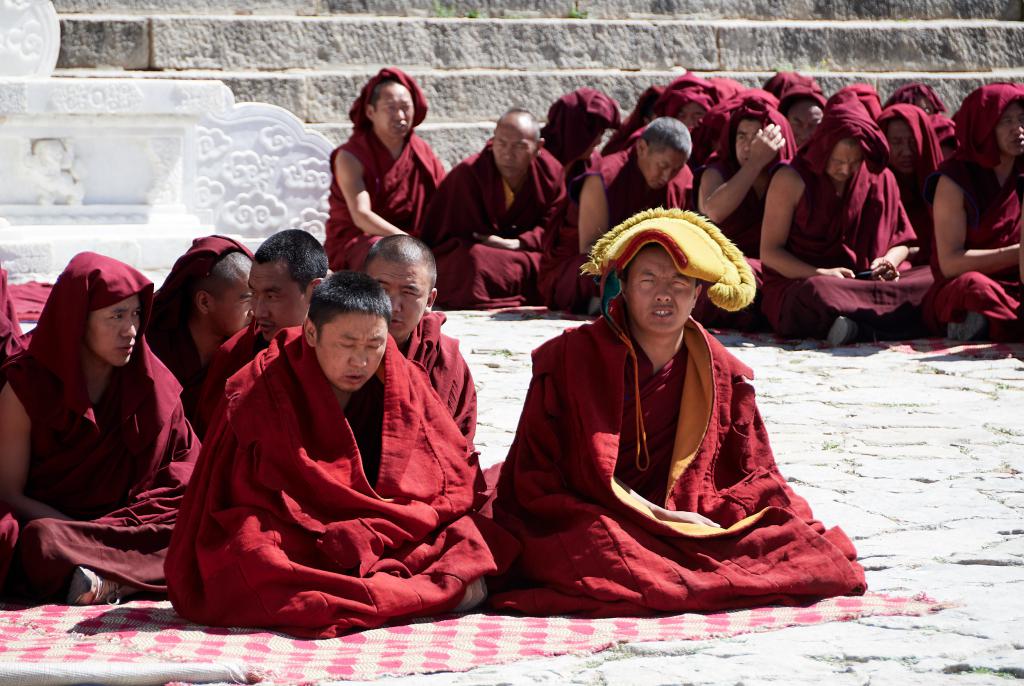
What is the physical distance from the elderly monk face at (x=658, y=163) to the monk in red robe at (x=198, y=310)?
4.01m

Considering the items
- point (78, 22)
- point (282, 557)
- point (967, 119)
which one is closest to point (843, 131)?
point (967, 119)

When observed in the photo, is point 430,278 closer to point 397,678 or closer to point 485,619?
point 485,619

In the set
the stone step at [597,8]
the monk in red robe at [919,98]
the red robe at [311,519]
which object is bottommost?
the red robe at [311,519]

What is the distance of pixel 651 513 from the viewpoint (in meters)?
4.11

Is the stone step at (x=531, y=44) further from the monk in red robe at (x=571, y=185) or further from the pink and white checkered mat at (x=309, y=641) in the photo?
the pink and white checkered mat at (x=309, y=641)

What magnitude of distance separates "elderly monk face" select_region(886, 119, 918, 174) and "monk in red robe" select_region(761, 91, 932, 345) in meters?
0.99

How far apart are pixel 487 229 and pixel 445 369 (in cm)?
544

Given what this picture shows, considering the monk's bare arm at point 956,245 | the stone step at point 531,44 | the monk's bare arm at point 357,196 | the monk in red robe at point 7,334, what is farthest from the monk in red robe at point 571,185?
the monk in red robe at point 7,334

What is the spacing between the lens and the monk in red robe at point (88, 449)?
4094 millimetres

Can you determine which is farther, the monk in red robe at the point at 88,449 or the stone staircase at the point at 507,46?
the stone staircase at the point at 507,46

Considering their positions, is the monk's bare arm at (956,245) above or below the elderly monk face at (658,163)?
below

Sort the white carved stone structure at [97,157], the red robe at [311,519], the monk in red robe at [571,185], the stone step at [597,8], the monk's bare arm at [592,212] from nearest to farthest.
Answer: the red robe at [311,519], the monk's bare arm at [592,212], the monk in red robe at [571,185], the white carved stone structure at [97,157], the stone step at [597,8]

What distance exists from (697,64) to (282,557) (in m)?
10.4

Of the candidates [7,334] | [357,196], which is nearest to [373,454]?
[7,334]
